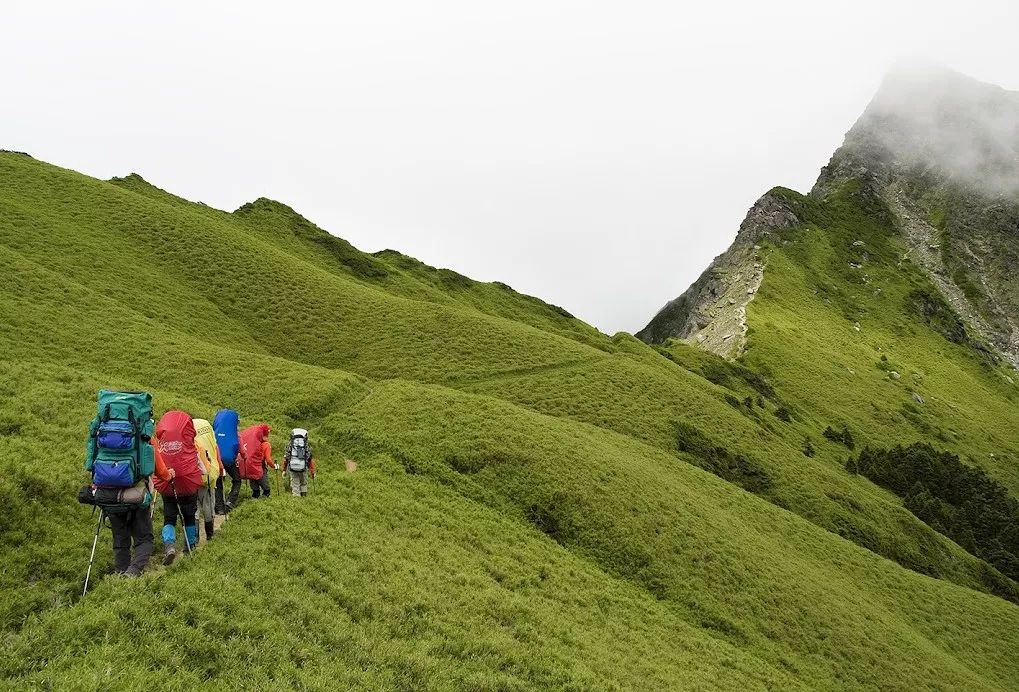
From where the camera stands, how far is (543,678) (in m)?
15.8

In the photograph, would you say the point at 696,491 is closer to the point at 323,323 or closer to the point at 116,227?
the point at 323,323

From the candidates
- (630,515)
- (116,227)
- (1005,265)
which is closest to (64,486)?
(630,515)

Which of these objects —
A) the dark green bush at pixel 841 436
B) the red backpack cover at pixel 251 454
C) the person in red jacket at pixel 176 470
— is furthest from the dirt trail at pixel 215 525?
the dark green bush at pixel 841 436

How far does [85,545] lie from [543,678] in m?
12.1

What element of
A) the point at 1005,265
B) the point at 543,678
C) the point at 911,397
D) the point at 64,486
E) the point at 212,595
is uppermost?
the point at 1005,265

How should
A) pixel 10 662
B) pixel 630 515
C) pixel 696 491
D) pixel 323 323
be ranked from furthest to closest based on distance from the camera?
pixel 323 323
pixel 696 491
pixel 630 515
pixel 10 662

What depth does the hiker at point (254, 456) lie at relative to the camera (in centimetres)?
1997

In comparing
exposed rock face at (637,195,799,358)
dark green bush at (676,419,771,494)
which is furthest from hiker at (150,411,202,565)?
exposed rock face at (637,195,799,358)

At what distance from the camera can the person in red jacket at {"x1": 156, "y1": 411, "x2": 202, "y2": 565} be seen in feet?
46.8

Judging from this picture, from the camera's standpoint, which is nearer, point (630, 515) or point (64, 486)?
point (64, 486)

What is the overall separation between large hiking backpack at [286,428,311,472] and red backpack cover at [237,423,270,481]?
1577 millimetres

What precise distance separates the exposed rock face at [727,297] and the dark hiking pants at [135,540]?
104350mm

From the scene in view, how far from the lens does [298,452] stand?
21969 millimetres

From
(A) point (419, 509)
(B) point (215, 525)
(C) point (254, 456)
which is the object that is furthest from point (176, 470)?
(A) point (419, 509)
